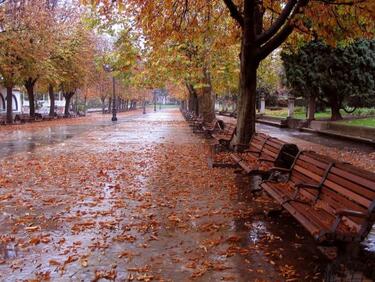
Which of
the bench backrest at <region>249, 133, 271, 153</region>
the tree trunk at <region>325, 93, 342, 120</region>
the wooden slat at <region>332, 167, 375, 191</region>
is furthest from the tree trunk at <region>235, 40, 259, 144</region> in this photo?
the tree trunk at <region>325, 93, 342, 120</region>

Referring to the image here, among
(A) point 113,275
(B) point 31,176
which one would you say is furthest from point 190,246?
(B) point 31,176

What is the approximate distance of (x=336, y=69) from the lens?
24625mm

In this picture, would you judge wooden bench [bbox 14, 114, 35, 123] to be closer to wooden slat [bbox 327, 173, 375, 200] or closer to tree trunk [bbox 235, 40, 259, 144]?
tree trunk [bbox 235, 40, 259, 144]

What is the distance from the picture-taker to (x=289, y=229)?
6.08m

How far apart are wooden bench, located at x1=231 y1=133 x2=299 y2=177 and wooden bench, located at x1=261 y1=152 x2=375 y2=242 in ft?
4.71

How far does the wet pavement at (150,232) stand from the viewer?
460cm

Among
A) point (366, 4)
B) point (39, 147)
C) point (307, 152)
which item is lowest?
point (39, 147)

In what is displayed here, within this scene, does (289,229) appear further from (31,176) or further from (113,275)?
(31,176)

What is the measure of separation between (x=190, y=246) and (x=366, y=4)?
802 centimetres

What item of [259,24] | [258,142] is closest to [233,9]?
[259,24]

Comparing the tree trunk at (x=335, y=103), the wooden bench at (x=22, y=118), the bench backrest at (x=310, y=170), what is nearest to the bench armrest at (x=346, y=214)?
the bench backrest at (x=310, y=170)

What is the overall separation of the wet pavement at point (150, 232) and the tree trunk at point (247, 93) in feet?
5.36

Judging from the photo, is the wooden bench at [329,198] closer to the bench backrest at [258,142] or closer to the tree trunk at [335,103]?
the bench backrest at [258,142]

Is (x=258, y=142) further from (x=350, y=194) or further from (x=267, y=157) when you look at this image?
(x=350, y=194)
